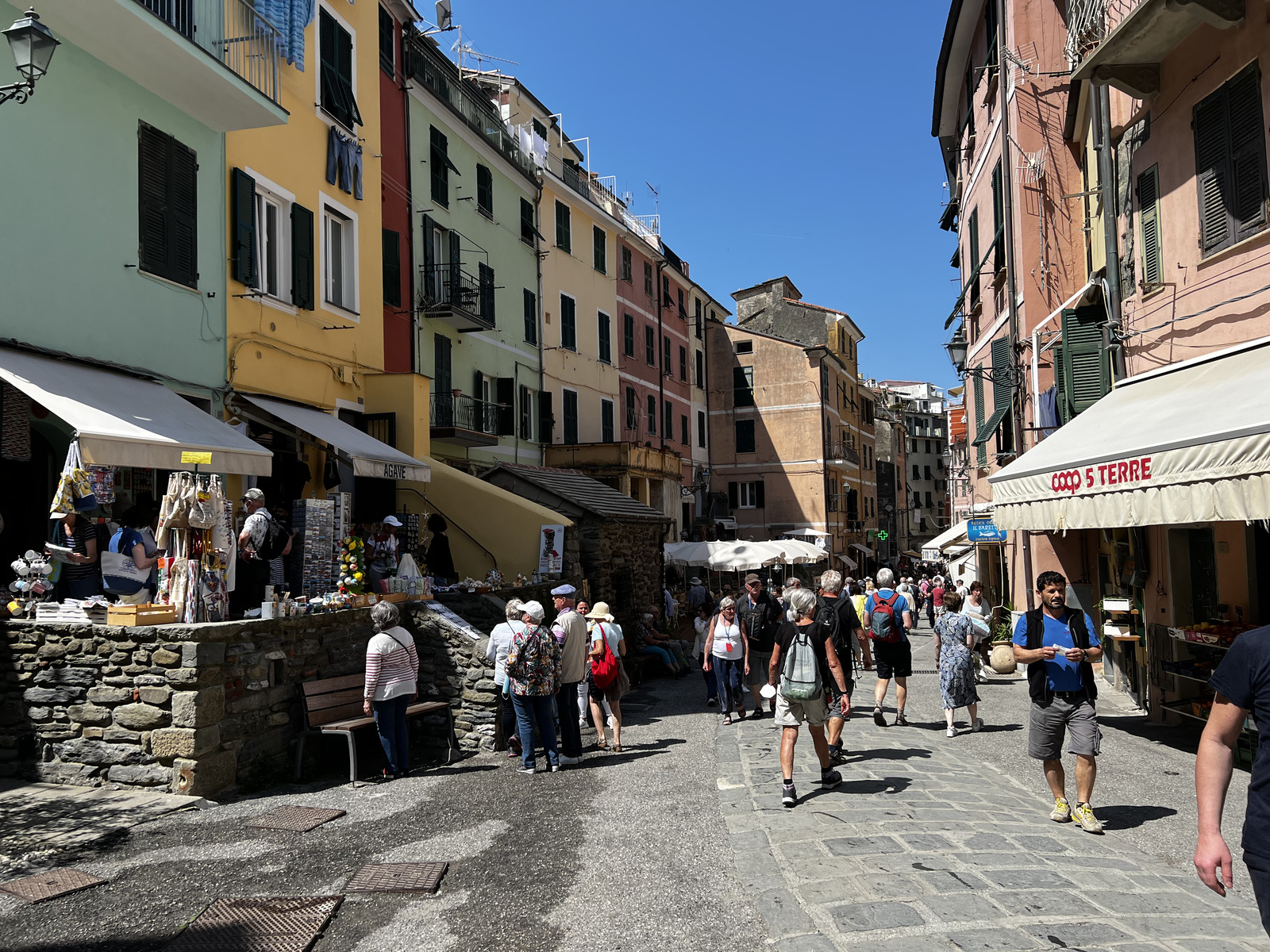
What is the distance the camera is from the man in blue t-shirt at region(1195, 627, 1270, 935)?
3.03 meters

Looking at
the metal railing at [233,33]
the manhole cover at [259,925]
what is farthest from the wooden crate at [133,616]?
the metal railing at [233,33]

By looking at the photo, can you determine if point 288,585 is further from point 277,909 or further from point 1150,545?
point 1150,545

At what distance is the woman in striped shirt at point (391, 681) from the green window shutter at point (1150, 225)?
9.28 m

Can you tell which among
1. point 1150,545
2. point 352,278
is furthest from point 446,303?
point 1150,545

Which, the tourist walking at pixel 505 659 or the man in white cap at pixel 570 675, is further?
the man in white cap at pixel 570 675

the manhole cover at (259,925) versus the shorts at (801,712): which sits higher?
the shorts at (801,712)

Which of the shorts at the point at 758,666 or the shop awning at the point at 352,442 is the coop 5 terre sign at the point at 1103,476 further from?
the shop awning at the point at 352,442

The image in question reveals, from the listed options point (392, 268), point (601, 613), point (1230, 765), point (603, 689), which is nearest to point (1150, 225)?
point (601, 613)

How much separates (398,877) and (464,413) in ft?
50.6

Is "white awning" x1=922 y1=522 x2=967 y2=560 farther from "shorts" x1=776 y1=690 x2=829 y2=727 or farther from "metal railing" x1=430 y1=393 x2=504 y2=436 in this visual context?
"shorts" x1=776 y1=690 x2=829 y2=727

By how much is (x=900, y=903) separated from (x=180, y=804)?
5.93 meters

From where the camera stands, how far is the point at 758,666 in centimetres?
1291

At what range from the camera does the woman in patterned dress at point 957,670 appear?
1102 centimetres

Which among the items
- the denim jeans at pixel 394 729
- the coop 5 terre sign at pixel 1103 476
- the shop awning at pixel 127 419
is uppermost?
the shop awning at pixel 127 419
